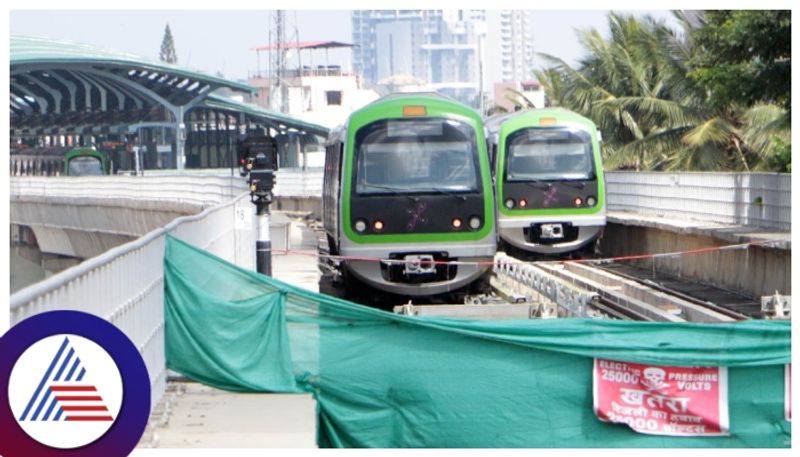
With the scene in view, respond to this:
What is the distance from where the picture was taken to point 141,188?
142 feet

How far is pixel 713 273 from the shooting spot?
2305 centimetres

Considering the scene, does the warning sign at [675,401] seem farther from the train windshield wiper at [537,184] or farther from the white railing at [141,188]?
the white railing at [141,188]

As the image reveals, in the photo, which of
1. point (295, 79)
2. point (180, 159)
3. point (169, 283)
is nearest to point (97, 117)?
point (180, 159)

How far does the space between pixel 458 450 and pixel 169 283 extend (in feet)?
7.72

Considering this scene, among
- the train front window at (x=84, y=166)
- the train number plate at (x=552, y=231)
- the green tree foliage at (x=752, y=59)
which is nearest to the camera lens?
the green tree foliage at (x=752, y=59)

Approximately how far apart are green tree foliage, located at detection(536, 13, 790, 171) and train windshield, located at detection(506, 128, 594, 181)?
5992 mm

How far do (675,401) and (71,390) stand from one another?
3.99 m

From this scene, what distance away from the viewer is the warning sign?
9.33 meters

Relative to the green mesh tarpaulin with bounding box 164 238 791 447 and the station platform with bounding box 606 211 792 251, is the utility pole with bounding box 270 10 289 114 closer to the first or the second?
the station platform with bounding box 606 211 792 251

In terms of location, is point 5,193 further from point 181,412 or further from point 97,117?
point 97,117

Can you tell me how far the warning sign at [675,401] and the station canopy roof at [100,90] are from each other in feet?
189

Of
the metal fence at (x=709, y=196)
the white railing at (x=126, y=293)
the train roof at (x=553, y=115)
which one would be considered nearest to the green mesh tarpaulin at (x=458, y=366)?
the white railing at (x=126, y=293)

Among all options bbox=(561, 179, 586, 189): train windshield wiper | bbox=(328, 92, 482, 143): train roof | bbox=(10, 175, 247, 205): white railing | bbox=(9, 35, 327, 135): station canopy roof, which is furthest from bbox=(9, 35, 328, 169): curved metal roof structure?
bbox=(328, 92, 482, 143): train roof

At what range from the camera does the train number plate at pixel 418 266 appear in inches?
770
